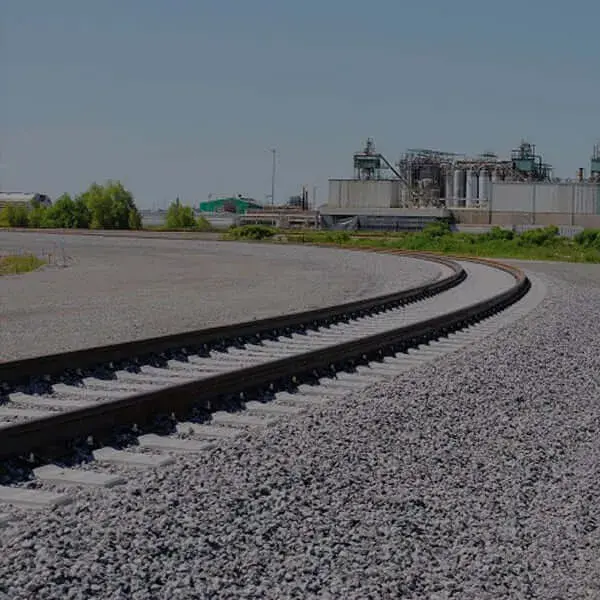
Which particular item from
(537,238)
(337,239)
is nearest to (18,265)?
(537,238)

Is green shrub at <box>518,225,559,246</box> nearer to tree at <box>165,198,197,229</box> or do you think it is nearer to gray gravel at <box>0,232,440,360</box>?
gray gravel at <box>0,232,440,360</box>

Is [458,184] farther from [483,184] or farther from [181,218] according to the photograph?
[181,218]

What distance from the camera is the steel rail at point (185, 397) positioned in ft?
22.8

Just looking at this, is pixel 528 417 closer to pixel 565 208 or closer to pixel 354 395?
pixel 354 395

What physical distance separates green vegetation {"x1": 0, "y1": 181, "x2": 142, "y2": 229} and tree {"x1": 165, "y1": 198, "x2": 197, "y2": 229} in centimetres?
351

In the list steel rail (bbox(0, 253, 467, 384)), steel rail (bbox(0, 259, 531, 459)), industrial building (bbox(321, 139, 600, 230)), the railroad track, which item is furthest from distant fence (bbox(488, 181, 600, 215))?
steel rail (bbox(0, 259, 531, 459))

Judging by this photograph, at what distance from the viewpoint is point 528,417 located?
9.95 meters

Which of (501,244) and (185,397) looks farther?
(501,244)

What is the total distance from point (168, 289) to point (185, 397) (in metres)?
19.6

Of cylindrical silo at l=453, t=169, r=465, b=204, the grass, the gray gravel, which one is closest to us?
the gray gravel

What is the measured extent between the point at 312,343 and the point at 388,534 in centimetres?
898

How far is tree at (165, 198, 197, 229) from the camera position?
118881 millimetres

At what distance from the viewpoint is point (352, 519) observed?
620cm

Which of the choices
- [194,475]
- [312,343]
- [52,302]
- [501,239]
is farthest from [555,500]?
[501,239]
